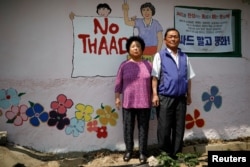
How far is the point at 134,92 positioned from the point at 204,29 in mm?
2081

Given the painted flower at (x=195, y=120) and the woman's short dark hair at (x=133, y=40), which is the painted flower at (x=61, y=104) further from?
the painted flower at (x=195, y=120)

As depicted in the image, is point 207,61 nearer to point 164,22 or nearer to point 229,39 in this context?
point 229,39

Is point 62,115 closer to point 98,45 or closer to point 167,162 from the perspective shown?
point 98,45

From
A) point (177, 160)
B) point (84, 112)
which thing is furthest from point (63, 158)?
point (177, 160)

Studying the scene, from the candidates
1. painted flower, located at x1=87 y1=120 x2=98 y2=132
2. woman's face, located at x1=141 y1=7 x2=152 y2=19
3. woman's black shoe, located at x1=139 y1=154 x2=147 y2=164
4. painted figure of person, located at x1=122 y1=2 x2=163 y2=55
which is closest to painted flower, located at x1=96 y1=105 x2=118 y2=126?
painted flower, located at x1=87 y1=120 x2=98 y2=132

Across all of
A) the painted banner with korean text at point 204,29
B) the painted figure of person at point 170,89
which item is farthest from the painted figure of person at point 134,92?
the painted banner with korean text at point 204,29

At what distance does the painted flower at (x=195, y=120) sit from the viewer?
5.58 metres

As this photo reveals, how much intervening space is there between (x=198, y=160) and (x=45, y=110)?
105 inches

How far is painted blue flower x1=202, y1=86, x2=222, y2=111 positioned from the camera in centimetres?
569

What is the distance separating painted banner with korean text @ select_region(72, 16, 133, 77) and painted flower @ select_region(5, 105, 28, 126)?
0.99 meters

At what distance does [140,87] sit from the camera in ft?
15.2

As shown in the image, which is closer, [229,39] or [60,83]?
[60,83]

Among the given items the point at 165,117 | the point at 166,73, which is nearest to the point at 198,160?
the point at 165,117

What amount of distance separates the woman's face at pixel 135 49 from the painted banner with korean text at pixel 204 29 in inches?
43.6
